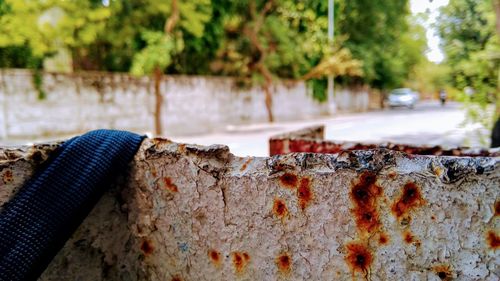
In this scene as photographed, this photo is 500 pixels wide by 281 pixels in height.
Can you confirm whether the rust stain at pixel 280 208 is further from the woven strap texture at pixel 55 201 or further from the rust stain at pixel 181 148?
the woven strap texture at pixel 55 201

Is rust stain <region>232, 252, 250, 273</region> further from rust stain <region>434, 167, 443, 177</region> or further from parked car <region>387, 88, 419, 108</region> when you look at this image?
parked car <region>387, 88, 419, 108</region>

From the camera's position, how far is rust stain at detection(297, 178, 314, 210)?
1048mm

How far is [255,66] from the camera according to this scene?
1725 centimetres

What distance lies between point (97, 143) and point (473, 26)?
512 cm

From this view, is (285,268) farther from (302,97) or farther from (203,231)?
(302,97)

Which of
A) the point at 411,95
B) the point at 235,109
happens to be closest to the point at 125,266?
the point at 235,109

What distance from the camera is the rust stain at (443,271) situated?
954mm

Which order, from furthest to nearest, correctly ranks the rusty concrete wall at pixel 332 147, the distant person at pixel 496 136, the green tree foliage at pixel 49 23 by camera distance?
the green tree foliage at pixel 49 23
the distant person at pixel 496 136
the rusty concrete wall at pixel 332 147

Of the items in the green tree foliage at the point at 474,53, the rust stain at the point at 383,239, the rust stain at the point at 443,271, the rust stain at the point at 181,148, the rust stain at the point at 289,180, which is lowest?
the rust stain at the point at 443,271

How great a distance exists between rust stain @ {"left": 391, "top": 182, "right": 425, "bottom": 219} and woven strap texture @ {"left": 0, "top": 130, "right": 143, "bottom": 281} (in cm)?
75

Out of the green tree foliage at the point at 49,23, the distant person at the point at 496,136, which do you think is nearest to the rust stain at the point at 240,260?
the distant person at the point at 496,136

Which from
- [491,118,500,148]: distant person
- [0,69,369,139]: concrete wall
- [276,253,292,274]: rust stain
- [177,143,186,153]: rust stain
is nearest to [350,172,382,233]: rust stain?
[276,253,292,274]: rust stain

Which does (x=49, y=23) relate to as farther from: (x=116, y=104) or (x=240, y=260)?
(x=240, y=260)

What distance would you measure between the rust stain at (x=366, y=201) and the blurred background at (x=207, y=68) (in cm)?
387
